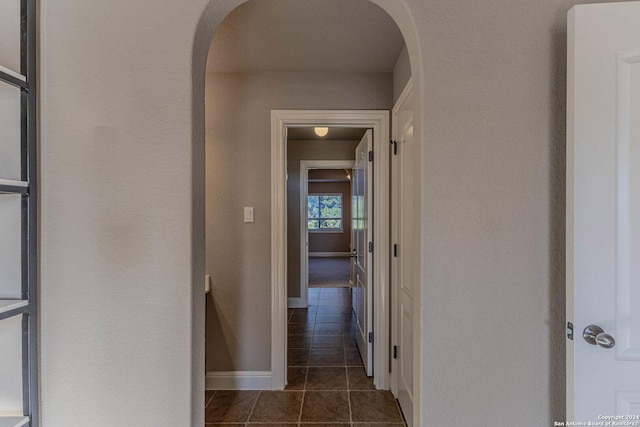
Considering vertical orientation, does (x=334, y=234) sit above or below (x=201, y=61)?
below

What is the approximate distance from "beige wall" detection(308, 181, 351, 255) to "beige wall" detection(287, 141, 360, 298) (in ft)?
17.0

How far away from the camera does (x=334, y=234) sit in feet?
32.4

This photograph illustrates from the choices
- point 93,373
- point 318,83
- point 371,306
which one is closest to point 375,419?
point 371,306

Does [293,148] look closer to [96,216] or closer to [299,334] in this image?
[299,334]

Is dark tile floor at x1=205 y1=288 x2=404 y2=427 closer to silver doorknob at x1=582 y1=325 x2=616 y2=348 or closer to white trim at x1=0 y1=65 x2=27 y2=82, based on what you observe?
silver doorknob at x1=582 y1=325 x2=616 y2=348

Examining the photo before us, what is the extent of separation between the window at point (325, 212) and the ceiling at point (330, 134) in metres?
5.36

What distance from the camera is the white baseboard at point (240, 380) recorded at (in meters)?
2.38

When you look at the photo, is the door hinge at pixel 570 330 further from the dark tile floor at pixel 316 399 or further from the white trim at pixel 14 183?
the white trim at pixel 14 183

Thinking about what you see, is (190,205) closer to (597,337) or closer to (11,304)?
(11,304)

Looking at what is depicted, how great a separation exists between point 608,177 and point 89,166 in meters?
1.68

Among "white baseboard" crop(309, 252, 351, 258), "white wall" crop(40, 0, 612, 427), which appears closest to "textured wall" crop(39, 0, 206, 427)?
"white wall" crop(40, 0, 612, 427)

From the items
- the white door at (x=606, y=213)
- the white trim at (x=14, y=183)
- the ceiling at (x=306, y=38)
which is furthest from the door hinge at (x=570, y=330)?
the white trim at (x=14, y=183)

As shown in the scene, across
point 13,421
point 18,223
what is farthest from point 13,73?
point 13,421

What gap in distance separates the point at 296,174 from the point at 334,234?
5.49 metres
